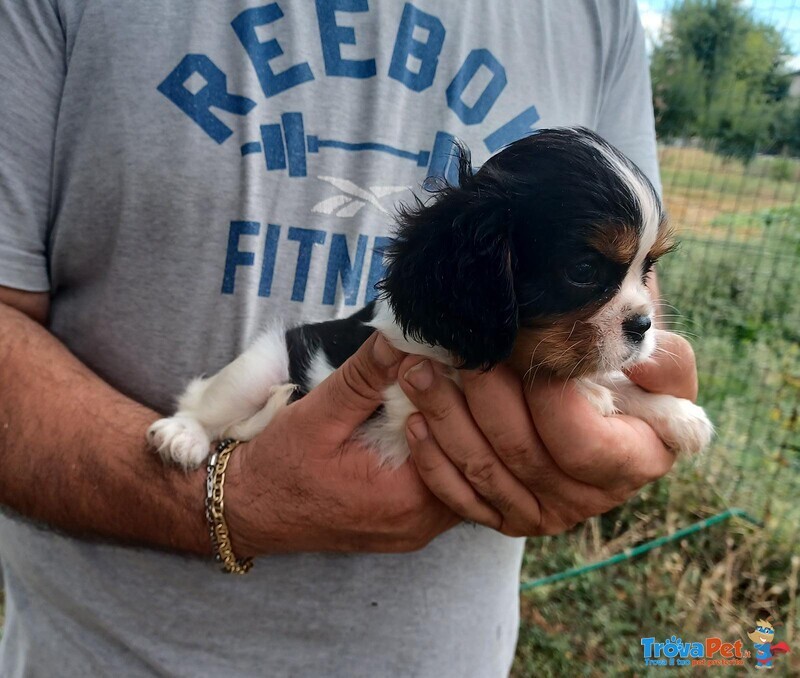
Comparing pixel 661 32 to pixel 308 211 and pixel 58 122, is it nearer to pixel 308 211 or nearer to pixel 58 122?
pixel 308 211

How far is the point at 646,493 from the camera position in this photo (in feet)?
13.4

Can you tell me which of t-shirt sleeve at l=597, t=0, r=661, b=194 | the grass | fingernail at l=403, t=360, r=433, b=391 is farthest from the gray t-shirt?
the grass

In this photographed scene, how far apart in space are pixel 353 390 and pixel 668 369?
0.74 m

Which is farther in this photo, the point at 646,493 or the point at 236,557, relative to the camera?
the point at 646,493

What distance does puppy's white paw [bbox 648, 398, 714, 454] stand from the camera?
1611 millimetres

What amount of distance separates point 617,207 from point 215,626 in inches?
52.2

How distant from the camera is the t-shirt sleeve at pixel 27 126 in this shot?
1.47 meters

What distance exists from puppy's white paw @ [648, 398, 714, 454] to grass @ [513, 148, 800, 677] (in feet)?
6.29

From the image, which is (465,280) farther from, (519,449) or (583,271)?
(519,449)

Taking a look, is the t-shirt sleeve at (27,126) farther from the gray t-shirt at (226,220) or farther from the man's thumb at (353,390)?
the man's thumb at (353,390)

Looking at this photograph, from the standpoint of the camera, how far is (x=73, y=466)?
1.56 m

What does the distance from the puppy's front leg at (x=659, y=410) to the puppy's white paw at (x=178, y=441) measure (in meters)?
0.91

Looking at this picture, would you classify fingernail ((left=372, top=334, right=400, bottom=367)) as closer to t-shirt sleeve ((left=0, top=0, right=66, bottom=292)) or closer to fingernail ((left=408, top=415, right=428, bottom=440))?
fingernail ((left=408, top=415, right=428, bottom=440))

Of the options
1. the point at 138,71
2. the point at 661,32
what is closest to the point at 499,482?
the point at 138,71
